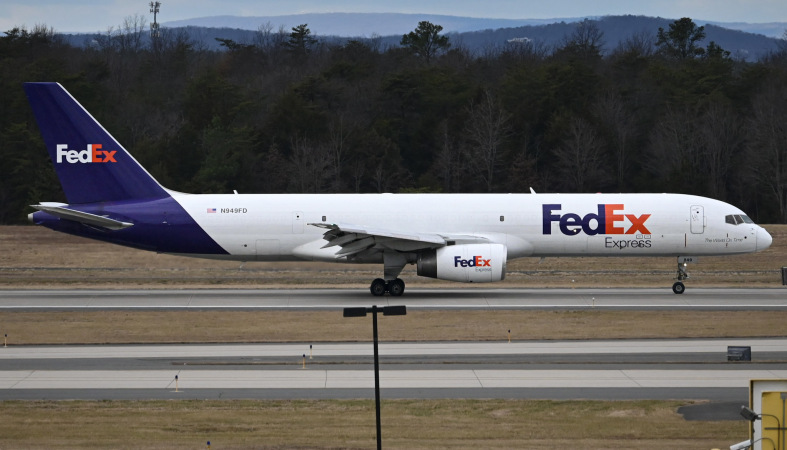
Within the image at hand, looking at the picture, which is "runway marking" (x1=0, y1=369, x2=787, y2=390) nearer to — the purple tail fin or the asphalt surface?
the asphalt surface

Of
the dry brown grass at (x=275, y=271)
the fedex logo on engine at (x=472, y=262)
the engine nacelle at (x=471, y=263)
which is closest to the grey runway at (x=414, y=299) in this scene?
the engine nacelle at (x=471, y=263)

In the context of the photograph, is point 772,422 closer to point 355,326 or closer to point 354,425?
point 354,425

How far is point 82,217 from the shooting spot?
39.6 meters

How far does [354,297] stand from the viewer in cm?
4022

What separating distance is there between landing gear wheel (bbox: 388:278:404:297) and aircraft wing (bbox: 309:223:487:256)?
57.1 inches

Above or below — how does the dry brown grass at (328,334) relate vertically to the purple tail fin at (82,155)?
below

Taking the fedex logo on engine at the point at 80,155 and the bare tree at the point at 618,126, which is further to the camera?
the bare tree at the point at 618,126

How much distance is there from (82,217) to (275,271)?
11.7m

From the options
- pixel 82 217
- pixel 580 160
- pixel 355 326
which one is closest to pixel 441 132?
pixel 580 160

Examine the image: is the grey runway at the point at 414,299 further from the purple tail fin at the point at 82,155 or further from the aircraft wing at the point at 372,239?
the purple tail fin at the point at 82,155

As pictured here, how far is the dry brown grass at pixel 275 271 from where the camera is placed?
1818 inches

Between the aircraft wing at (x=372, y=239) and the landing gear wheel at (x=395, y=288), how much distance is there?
1451 millimetres

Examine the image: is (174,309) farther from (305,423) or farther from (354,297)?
(305,423)

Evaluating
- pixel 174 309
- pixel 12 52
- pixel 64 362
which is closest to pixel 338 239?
pixel 174 309
